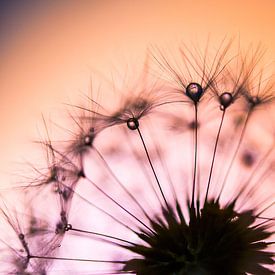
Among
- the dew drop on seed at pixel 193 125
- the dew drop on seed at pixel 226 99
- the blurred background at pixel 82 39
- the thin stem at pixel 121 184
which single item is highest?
the blurred background at pixel 82 39

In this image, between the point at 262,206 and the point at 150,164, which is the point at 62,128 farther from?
the point at 262,206

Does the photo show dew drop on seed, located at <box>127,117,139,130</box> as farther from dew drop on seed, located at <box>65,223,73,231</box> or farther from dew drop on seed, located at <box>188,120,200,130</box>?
dew drop on seed, located at <box>65,223,73,231</box>

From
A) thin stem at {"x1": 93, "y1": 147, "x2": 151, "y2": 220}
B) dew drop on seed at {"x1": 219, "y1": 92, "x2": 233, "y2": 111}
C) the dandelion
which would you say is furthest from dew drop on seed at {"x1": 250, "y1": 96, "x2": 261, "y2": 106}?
thin stem at {"x1": 93, "y1": 147, "x2": 151, "y2": 220}

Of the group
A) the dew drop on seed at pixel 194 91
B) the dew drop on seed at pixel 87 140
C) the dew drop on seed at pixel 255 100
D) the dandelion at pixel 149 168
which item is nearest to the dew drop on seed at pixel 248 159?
the dandelion at pixel 149 168

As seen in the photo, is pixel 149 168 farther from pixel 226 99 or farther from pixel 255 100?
pixel 255 100

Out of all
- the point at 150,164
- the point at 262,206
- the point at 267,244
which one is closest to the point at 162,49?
the point at 150,164

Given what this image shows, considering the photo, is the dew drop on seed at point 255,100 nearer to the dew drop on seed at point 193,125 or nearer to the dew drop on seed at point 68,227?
the dew drop on seed at point 193,125

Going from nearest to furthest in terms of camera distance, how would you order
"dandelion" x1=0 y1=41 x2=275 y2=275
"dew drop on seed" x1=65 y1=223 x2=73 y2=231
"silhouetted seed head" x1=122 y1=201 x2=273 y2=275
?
"silhouetted seed head" x1=122 y1=201 x2=273 y2=275, "dandelion" x1=0 y1=41 x2=275 y2=275, "dew drop on seed" x1=65 y1=223 x2=73 y2=231

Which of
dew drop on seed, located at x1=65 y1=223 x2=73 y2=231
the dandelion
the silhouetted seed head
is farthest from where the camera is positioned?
dew drop on seed, located at x1=65 y1=223 x2=73 y2=231
